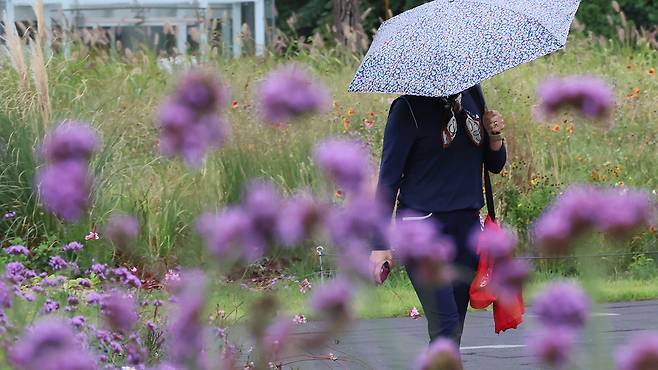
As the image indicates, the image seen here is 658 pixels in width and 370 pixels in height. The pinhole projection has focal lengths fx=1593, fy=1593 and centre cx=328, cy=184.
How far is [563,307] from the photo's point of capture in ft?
7.53

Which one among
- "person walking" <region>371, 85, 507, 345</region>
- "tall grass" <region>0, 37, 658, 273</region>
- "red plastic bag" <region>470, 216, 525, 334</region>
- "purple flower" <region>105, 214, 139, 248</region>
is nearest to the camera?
"purple flower" <region>105, 214, 139, 248</region>

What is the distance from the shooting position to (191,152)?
2.39m

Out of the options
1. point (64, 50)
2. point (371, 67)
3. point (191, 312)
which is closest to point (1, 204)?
point (64, 50)

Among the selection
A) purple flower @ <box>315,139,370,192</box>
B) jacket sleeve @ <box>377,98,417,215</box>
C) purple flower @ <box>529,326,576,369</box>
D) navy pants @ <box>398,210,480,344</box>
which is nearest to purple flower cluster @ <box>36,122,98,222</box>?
purple flower @ <box>315,139,370,192</box>

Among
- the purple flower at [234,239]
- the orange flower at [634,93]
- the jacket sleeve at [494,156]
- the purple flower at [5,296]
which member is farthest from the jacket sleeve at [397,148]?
the orange flower at [634,93]

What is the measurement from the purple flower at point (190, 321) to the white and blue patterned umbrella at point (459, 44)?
3137 millimetres

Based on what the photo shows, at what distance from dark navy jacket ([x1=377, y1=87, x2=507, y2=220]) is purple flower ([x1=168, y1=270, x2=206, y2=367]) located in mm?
3133

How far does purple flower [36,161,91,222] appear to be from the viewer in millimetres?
2307

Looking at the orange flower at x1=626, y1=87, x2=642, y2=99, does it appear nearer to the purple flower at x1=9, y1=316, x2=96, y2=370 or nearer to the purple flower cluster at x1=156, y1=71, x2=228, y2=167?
the purple flower cluster at x1=156, y1=71, x2=228, y2=167

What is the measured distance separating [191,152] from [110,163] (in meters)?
9.56

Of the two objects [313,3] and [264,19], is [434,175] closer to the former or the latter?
[264,19]

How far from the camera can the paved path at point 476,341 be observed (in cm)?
806

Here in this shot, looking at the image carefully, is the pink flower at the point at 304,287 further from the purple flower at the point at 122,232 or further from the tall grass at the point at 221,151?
the purple flower at the point at 122,232

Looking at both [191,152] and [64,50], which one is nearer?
[191,152]
